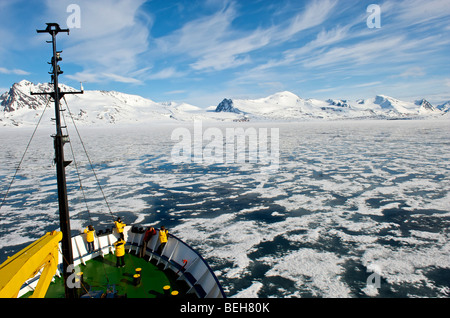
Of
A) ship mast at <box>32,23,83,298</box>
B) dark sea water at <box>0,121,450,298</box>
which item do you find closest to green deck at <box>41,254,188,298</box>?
ship mast at <box>32,23,83,298</box>

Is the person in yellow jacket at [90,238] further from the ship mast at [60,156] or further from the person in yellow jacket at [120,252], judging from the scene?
the ship mast at [60,156]

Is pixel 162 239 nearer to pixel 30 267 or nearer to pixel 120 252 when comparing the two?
pixel 120 252

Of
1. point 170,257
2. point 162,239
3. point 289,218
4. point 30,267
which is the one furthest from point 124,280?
point 289,218

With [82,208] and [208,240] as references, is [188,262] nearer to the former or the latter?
[208,240]

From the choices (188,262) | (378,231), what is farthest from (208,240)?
(378,231)

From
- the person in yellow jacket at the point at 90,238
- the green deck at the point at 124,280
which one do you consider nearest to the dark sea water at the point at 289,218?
the green deck at the point at 124,280

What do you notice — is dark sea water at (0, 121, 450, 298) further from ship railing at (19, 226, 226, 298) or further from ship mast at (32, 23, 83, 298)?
ship mast at (32, 23, 83, 298)
